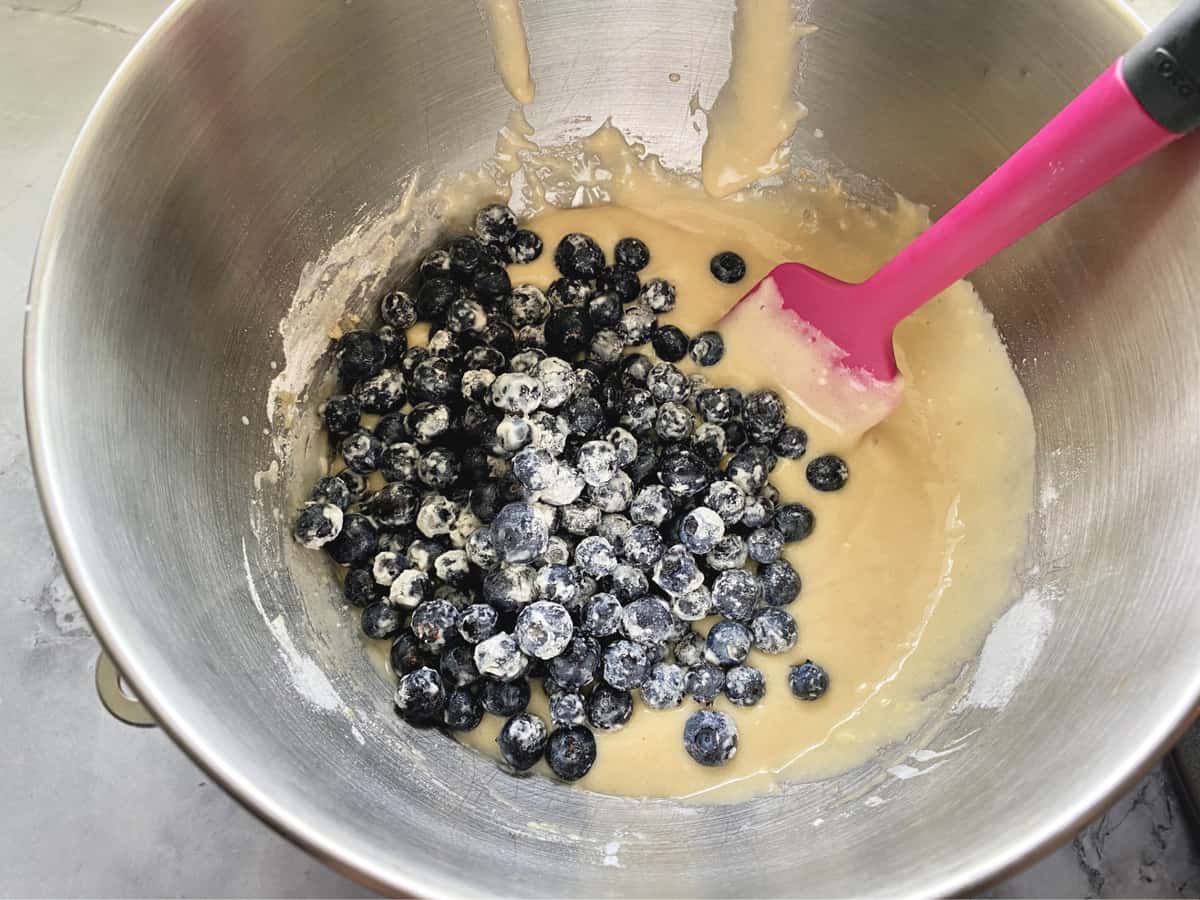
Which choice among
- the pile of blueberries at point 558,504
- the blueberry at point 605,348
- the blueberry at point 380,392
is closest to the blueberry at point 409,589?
the pile of blueberries at point 558,504

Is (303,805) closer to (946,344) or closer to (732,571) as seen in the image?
(732,571)

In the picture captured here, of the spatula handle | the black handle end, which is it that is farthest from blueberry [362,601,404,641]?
the black handle end

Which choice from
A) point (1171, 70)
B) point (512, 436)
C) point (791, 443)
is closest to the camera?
point (1171, 70)

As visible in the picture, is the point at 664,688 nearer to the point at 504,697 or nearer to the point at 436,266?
the point at 504,697

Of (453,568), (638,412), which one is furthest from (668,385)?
(453,568)

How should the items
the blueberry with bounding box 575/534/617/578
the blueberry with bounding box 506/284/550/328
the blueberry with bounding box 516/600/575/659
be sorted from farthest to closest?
the blueberry with bounding box 506/284/550/328, the blueberry with bounding box 575/534/617/578, the blueberry with bounding box 516/600/575/659

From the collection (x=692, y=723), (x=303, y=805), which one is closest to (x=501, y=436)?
(x=692, y=723)

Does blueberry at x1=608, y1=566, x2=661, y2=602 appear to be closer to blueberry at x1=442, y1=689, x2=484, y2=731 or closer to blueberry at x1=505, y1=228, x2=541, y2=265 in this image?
blueberry at x1=442, y1=689, x2=484, y2=731

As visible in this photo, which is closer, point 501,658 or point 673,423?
point 501,658
